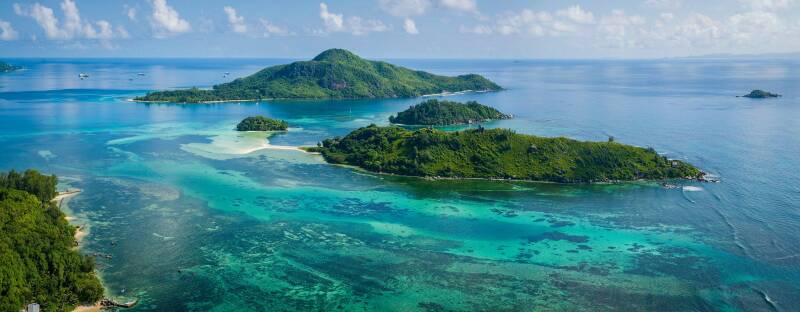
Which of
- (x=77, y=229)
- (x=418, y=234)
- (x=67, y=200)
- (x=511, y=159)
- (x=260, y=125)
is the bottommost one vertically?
(x=418, y=234)

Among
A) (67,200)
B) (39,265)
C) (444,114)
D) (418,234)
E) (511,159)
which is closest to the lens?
(39,265)

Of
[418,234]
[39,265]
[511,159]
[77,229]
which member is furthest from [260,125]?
[39,265]

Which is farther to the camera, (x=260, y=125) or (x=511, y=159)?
(x=260, y=125)

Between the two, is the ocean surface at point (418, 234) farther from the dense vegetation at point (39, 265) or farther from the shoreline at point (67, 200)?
the dense vegetation at point (39, 265)

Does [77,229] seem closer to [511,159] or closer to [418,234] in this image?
[418,234]

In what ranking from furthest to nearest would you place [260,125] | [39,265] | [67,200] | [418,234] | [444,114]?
[444,114] → [260,125] → [67,200] → [418,234] → [39,265]

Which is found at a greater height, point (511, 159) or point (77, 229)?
point (511, 159)

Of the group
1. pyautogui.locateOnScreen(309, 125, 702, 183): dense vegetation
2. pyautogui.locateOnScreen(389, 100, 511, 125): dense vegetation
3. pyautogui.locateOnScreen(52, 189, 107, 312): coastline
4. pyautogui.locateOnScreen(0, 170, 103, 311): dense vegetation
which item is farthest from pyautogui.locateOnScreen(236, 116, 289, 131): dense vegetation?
pyautogui.locateOnScreen(0, 170, 103, 311): dense vegetation
